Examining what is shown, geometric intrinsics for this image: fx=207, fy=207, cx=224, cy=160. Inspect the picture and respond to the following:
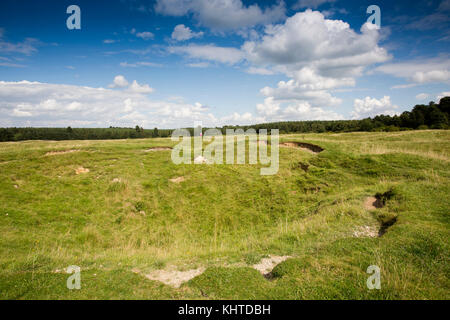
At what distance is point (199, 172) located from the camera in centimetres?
2295

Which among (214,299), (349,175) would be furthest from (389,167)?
(214,299)

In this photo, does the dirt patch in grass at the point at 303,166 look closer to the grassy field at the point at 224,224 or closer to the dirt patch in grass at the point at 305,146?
the grassy field at the point at 224,224

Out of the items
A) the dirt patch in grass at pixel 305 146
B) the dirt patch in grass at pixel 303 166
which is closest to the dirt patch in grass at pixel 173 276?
the dirt patch in grass at pixel 303 166

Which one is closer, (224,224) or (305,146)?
(224,224)

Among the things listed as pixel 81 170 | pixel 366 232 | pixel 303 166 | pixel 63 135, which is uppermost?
pixel 63 135

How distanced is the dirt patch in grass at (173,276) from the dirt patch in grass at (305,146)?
84.2ft

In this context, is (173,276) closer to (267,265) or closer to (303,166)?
(267,265)

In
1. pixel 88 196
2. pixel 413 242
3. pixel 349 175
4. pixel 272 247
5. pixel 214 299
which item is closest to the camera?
pixel 214 299

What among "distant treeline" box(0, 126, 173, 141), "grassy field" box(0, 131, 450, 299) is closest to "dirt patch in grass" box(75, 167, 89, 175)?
"grassy field" box(0, 131, 450, 299)

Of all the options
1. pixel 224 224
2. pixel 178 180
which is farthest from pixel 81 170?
pixel 224 224

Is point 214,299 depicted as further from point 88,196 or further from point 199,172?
point 199,172

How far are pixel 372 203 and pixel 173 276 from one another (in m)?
12.7

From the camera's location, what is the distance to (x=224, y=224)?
15.9 meters
